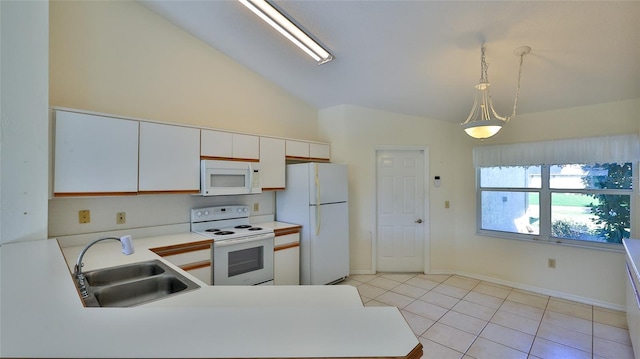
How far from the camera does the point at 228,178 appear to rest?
3100 mm

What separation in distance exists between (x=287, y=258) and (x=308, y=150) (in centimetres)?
148

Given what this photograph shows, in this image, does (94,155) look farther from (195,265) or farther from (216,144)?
(195,265)

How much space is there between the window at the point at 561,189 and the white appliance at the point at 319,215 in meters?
2.01

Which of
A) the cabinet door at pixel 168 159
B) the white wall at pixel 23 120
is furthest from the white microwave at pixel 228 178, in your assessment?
the white wall at pixel 23 120

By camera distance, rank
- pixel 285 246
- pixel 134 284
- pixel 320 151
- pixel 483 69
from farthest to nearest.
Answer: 1. pixel 320 151
2. pixel 285 246
3. pixel 483 69
4. pixel 134 284

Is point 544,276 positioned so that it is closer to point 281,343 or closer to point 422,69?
point 422,69

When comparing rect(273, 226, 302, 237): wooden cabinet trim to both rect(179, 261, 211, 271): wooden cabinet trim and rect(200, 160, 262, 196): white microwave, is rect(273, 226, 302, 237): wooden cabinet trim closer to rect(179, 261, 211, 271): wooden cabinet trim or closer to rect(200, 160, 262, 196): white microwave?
rect(200, 160, 262, 196): white microwave

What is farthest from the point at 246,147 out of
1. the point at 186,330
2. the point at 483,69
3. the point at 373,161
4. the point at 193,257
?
A: the point at 186,330

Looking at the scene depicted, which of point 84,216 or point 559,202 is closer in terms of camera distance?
point 84,216

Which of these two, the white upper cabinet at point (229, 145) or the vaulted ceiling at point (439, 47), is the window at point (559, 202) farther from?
the white upper cabinet at point (229, 145)

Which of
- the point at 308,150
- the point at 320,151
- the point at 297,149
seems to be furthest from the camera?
the point at 320,151

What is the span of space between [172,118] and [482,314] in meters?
3.94

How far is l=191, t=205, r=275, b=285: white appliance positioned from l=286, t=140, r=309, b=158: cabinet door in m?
0.95

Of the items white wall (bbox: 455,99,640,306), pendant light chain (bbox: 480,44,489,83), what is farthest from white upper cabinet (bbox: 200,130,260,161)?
white wall (bbox: 455,99,640,306)
